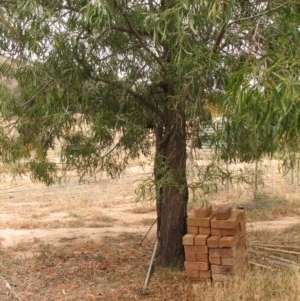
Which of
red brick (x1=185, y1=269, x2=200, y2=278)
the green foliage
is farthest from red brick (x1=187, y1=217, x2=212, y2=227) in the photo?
the green foliage

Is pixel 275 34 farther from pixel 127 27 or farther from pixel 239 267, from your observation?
pixel 239 267

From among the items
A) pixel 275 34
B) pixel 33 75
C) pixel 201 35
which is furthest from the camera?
pixel 33 75

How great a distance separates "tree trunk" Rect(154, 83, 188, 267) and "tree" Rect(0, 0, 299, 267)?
2 cm

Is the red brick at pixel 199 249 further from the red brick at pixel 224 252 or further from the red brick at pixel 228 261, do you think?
the red brick at pixel 228 261

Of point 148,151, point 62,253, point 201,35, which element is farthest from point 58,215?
point 201,35

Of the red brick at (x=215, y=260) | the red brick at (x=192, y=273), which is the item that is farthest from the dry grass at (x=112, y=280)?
the red brick at (x=215, y=260)

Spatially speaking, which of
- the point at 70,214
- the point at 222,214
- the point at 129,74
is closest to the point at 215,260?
the point at 222,214

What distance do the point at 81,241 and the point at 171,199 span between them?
12.1 feet

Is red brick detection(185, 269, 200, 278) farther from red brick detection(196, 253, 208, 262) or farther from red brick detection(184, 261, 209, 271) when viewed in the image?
red brick detection(196, 253, 208, 262)

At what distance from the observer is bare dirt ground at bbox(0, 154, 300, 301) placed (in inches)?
277

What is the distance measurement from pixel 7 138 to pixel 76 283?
2316mm

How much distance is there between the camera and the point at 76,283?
23.9ft

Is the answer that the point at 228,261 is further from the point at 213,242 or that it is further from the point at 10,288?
the point at 10,288

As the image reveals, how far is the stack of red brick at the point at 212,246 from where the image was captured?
659 centimetres
